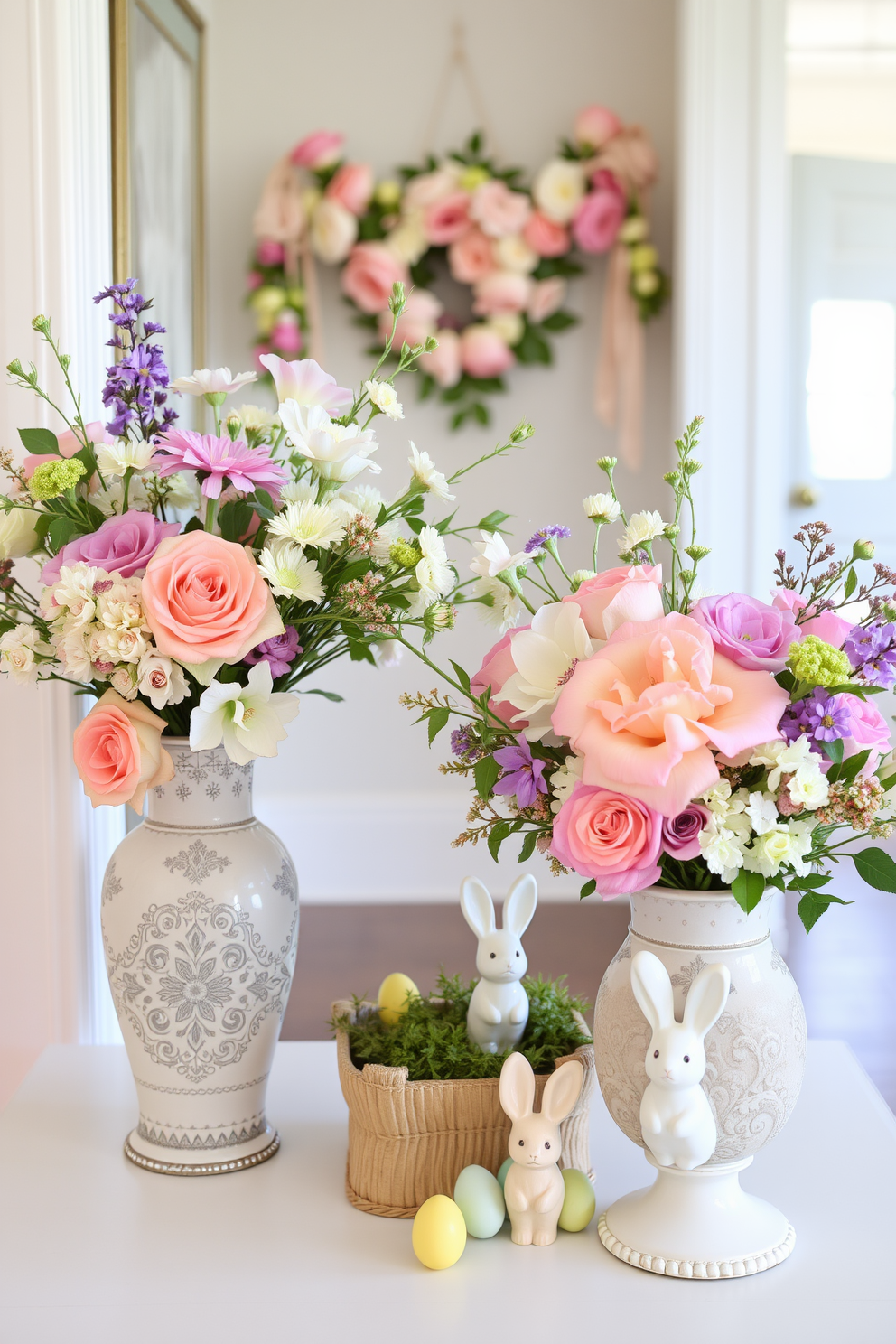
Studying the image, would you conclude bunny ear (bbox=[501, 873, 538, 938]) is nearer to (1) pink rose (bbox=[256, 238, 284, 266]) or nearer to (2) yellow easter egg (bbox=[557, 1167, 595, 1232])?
(2) yellow easter egg (bbox=[557, 1167, 595, 1232])

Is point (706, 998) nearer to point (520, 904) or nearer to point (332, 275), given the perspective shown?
point (520, 904)

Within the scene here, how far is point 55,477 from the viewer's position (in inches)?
34.5

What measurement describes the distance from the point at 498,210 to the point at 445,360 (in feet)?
1.31

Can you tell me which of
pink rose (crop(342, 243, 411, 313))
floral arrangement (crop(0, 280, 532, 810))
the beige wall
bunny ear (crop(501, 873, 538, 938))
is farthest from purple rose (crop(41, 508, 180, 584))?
pink rose (crop(342, 243, 411, 313))

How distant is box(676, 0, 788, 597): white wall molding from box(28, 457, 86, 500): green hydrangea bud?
2.17m

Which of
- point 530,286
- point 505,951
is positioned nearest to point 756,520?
point 530,286

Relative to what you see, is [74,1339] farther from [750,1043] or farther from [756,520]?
[756,520]

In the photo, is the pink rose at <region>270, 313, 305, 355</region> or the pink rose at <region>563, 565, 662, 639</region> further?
the pink rose at <region>270, 313, 305, 355</region>

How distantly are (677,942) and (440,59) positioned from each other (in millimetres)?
3039

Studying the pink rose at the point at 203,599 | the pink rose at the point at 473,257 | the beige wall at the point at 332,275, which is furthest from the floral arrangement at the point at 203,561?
the pink rose at the point at 473,257

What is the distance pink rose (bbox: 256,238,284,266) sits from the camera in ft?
10.4

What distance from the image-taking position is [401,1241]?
827 millimetres

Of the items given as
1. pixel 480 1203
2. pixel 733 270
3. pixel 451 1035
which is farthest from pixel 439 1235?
pixel 733 270

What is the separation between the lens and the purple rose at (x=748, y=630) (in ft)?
2.40
